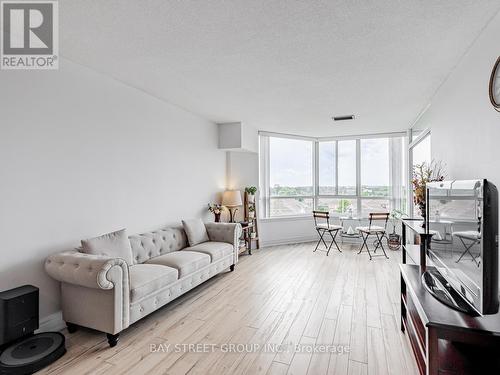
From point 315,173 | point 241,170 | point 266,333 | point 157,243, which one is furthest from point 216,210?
point 315,173

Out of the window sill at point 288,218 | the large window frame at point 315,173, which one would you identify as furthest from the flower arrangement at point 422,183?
the window sill at point 288,218

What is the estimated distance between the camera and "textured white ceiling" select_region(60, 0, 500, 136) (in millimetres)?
1934

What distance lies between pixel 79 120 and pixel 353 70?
9.78 feet

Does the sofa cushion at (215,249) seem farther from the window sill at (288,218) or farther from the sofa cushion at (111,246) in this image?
the window sill at (288,218)

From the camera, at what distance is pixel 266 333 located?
2.54m

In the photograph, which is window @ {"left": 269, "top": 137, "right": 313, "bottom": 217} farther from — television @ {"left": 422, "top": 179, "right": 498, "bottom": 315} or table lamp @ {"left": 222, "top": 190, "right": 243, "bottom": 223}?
television @ {"left": 422, "top": 179, "right": 498, "bottom": 315}

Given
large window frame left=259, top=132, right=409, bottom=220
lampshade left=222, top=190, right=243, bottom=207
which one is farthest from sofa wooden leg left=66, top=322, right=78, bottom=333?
large window frame left=259, top=132, right=409, bottom=220

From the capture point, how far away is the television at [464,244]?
1.32 meters

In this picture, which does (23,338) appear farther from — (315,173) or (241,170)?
(315,173)

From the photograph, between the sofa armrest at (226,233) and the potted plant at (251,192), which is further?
the potted plant at (251,192)

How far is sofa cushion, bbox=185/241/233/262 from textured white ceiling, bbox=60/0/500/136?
217 centimetres

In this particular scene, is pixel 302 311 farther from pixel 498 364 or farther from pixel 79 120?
pixel 79 120

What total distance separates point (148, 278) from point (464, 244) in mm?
2581

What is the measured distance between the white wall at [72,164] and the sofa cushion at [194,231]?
0.30 metres
